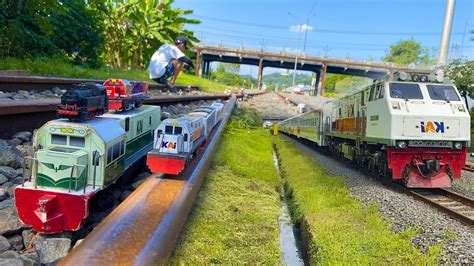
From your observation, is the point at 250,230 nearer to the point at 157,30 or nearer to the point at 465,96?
the point at 465,96

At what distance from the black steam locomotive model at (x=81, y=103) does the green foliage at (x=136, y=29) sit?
2145cm

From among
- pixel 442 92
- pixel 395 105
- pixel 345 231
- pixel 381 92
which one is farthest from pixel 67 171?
pixel 442 92

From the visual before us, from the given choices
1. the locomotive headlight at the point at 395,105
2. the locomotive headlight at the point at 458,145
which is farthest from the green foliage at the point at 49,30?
the locomotive headlight at the point at 458,145

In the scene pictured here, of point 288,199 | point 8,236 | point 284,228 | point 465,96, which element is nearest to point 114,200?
point 8,236

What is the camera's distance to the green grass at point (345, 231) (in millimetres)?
5863

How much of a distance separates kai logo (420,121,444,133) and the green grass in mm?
2363

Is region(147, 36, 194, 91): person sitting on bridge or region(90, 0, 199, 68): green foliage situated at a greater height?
region(90, 0, 199, 68): green foliage

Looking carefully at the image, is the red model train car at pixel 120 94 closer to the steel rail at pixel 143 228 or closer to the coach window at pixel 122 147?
the coach window at pixel 122 147

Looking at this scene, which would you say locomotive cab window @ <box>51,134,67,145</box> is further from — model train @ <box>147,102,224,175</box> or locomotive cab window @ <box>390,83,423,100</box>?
locomotive cab window @ <box>390,83,423,100</box>

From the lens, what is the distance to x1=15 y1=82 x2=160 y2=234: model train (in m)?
5.01

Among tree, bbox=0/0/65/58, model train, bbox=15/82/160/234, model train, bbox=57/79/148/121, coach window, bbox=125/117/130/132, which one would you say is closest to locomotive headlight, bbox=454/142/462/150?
model train, bbox=57/79/148/121

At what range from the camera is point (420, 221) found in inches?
301

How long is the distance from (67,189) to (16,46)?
12.1 m

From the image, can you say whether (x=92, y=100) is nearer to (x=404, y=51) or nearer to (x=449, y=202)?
(x=449, y=202)
